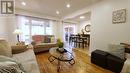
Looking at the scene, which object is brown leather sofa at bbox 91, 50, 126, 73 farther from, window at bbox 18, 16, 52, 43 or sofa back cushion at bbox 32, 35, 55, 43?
window at bbox 18, 16, 52, 43

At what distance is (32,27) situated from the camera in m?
6.71

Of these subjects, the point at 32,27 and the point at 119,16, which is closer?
the point at 119,16

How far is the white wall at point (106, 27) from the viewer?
3223mm

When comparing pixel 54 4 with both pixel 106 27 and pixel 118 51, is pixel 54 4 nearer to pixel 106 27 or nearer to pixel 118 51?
pixel 106 27

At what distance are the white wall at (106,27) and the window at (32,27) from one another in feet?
12.9

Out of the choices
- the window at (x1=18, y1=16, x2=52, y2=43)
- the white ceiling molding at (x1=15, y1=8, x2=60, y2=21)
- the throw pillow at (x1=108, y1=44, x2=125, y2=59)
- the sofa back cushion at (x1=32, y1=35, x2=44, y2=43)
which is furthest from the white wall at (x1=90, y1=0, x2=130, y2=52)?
the window at (x1=18, y1=16, x2=52, y2=43)

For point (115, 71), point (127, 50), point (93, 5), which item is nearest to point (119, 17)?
point (127, 50)

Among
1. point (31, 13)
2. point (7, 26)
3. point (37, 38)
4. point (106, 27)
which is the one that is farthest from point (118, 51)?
point (31, 13)

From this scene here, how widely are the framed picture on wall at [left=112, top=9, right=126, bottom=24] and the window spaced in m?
4.85

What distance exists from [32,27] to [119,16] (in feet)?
17.2

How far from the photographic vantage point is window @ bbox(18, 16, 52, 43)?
6.04 m

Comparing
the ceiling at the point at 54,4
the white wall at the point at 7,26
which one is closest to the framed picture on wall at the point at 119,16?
the ceiling at the point at 54,4

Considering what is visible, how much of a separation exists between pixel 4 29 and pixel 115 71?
496cm

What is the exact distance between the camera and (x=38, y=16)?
666 cm
